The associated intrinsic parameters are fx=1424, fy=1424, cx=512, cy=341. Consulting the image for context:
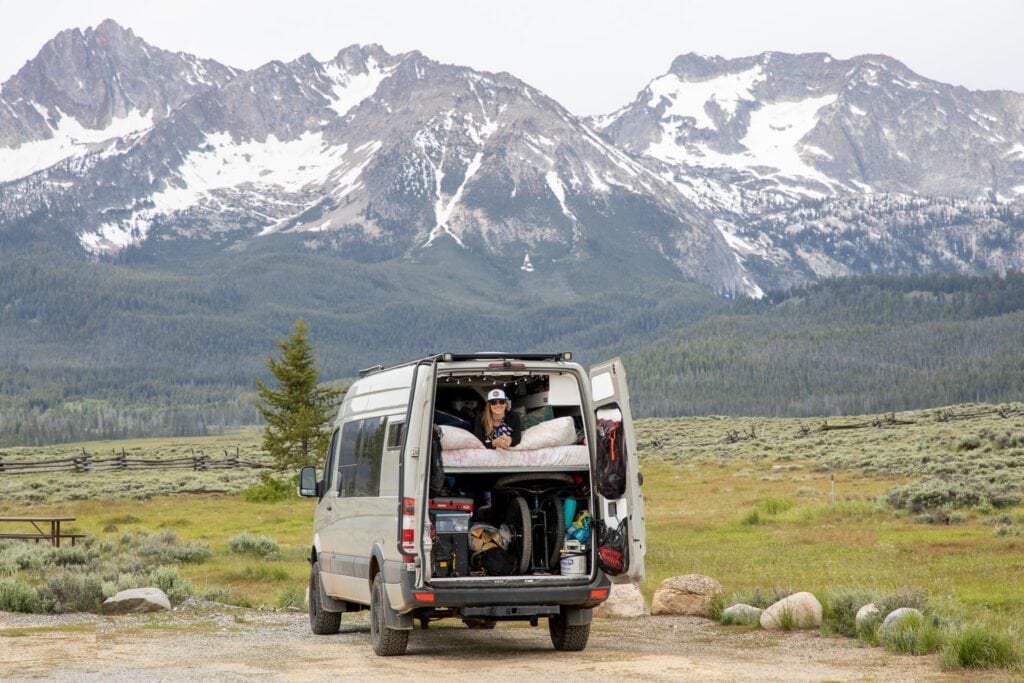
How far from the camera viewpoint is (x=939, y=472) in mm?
45094

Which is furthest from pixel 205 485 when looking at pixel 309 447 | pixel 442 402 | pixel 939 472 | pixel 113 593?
pixel 442 402

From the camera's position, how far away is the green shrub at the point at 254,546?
31.3 meters

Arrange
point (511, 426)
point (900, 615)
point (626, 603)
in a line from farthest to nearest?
point (626, 603), point (511, 426), point (900, 615)

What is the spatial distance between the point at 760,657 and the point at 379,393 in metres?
5.11

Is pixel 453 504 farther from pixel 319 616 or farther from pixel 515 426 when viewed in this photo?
pixel 319 616

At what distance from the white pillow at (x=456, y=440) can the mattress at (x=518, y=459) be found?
9 centimetres

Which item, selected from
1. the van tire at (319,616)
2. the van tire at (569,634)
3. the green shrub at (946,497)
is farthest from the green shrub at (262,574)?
the green shrub at (946,497)

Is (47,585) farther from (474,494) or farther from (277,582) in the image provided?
(474,494)

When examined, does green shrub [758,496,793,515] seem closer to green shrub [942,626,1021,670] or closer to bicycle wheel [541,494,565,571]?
bicycle wheel [541,494,565,571]

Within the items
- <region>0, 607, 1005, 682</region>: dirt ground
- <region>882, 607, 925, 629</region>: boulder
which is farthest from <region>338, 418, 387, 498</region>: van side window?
<region>882, 607, 925, 629</region>: boulder

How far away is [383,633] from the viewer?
1513 cm

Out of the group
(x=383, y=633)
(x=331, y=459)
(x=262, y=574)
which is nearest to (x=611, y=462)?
(x=383, y=633)

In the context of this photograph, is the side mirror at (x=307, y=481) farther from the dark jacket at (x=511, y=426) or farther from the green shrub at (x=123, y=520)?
the green shrub at (x=123, y=520)

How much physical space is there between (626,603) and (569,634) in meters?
4.68
